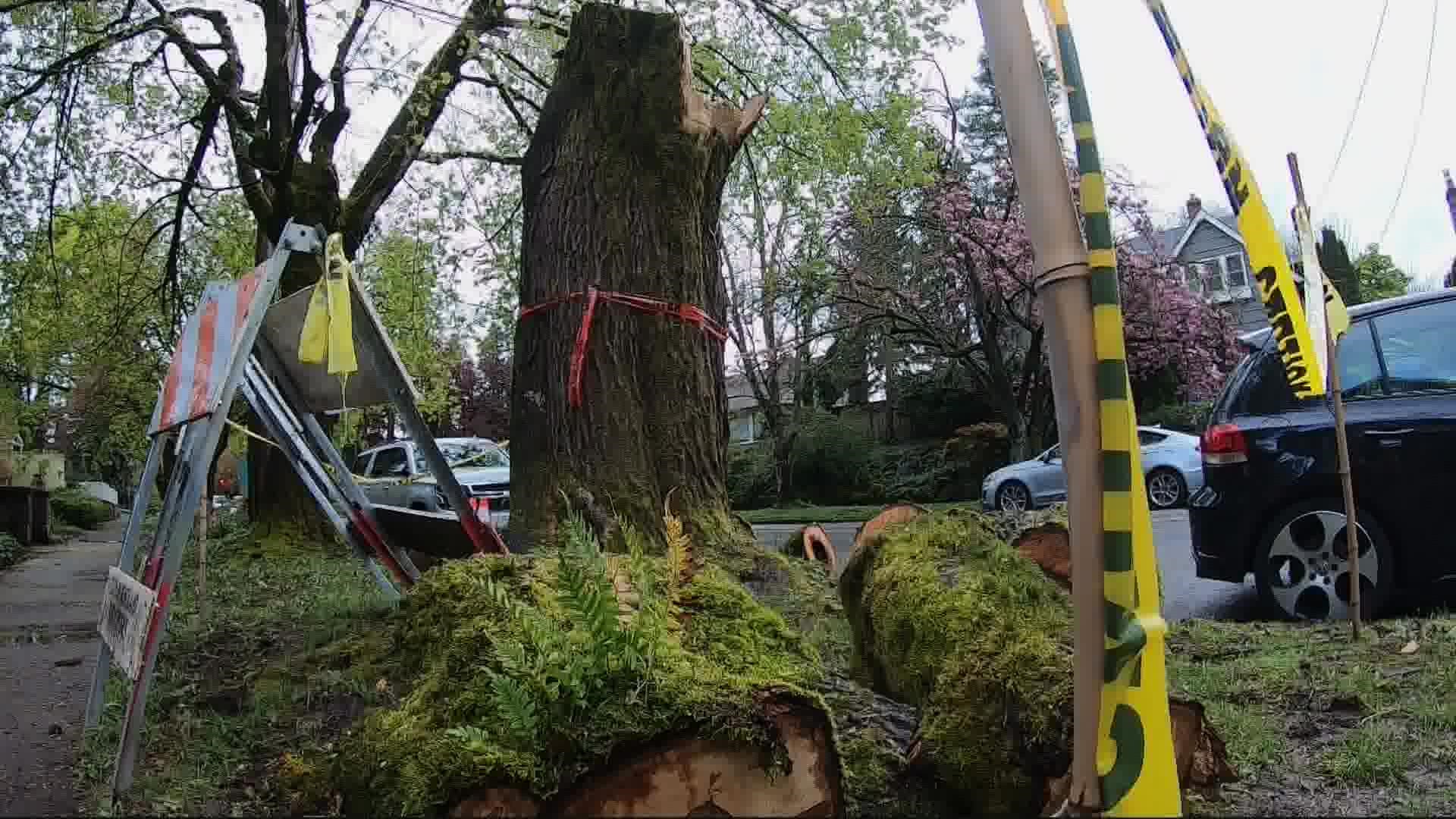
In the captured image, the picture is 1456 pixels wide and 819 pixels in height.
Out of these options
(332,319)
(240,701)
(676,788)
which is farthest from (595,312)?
(676,788)

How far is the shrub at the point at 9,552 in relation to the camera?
40.6 feet

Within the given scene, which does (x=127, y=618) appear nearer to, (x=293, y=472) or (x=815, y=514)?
(x=293, y=472)

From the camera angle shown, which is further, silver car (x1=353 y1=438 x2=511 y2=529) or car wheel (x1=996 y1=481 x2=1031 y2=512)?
car wheel (x1=996 y1=481 x2=1031 y2=512)

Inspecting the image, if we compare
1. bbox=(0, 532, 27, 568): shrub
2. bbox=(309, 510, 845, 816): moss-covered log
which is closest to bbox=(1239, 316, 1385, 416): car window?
bbox=(309, 510, 845, 816): moss-covered log

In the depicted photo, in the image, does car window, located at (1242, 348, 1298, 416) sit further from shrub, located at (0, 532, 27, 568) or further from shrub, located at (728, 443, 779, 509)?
shrub, located at (728, 443, 779, 509)

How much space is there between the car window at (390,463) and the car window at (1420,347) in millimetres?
16295

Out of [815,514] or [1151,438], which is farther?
[815,514]

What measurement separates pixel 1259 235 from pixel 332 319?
299 centimetres

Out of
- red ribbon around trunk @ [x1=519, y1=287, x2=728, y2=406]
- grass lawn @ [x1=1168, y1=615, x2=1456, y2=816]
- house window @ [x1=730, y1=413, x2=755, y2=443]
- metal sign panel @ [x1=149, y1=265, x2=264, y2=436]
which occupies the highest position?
house window @ [x1=730, y1=413, x2=755, y2=443]

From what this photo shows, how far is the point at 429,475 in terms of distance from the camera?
54.1 feet

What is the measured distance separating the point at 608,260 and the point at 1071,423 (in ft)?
13.9

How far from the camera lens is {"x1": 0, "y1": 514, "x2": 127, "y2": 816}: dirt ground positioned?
130 inches

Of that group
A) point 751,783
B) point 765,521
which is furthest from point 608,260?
point 765,521

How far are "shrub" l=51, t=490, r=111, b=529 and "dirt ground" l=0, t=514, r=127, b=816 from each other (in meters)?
16.4
